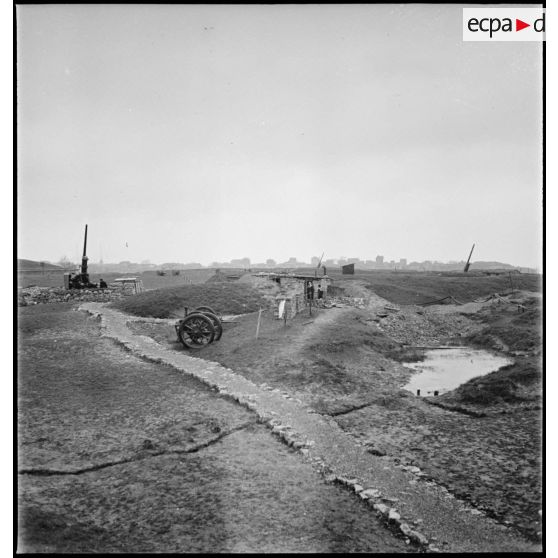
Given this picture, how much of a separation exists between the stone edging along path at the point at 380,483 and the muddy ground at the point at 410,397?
0.41 m

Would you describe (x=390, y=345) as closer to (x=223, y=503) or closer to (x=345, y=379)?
(x=345, y=379)

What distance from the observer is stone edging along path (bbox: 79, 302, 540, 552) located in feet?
19.3

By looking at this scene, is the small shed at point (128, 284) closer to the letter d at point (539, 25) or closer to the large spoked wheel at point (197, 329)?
the large spoked wheel at point (197, 329)

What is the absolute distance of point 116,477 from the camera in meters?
7.21

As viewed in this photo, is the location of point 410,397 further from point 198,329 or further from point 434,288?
point 434,288

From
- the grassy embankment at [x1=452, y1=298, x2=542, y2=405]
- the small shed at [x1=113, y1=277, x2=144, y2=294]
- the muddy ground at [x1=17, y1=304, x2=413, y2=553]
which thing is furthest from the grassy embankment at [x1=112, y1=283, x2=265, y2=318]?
the muddy ground at [x1=17, y1=304, x2=413, y2=553]

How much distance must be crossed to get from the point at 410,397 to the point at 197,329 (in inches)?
394

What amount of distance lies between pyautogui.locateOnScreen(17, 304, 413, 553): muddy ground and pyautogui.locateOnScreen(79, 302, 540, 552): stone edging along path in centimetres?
26

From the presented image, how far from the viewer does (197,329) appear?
60.7 feet

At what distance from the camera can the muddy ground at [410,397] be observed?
759cm

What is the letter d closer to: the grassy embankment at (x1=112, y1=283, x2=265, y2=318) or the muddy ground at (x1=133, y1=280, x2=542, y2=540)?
the muddy ground at (x1=133, y1=280, x2=542, y2=540)

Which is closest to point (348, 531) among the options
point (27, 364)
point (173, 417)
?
point (173, 417)

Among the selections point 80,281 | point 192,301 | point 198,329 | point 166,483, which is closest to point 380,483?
point 166,483

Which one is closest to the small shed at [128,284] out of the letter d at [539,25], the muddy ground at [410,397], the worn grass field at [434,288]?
the muddy ground at [410,397]
